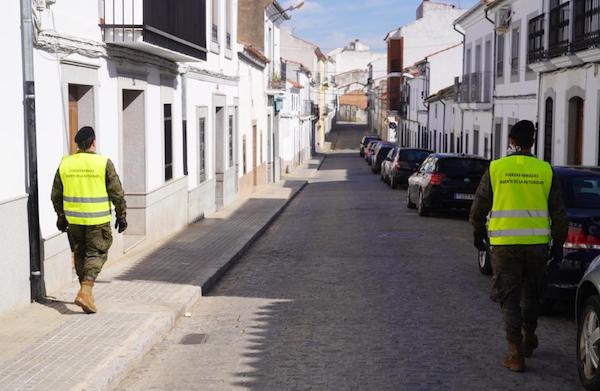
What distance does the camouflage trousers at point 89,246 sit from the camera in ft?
25.9

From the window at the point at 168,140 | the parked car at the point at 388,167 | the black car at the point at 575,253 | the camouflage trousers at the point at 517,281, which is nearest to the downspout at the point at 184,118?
the window at the point at 168,140

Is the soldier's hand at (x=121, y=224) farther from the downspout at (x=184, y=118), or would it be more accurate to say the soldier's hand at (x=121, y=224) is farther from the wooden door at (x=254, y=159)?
the wooden door at (x=254, y=159)

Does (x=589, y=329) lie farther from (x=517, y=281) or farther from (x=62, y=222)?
(x=62, y=222)

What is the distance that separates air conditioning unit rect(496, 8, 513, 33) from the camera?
25125 millimetres

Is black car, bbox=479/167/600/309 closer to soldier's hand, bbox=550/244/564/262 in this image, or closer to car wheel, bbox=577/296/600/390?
soldier's hand, bbox=550/244/564/262

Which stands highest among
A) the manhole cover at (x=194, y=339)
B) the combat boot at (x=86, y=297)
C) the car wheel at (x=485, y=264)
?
the combat boot at (x=86, y=297)

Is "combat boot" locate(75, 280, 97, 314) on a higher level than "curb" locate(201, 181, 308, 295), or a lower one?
higher

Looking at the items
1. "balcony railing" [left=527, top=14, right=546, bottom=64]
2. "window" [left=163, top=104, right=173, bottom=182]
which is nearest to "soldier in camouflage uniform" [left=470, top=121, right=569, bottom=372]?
"window" [left=163, top=104, right=173, bottom=182]

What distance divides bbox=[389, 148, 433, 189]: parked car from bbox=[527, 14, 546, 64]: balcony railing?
30.3 ft

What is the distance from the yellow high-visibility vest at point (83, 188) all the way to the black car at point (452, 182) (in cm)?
1189

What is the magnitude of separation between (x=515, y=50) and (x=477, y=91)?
181 inches

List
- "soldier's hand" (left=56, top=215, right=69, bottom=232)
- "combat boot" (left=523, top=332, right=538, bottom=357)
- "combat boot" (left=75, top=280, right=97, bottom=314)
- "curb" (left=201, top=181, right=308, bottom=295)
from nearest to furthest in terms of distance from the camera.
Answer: "combat boot" (left=523, top=332, right=538, bottom=357)
"combat boot" (left=75, top=280, right=97, bottom=314)
"soldier's hand" (left=56, top=215, right=69, bottom=232)
"curb" (left=201, top=181, right=308, bottom=295)

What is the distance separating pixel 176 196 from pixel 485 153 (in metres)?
15.5

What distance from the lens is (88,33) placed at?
412 inches
